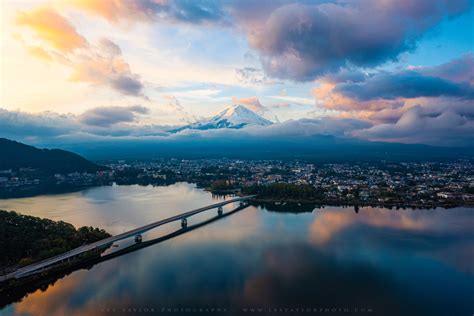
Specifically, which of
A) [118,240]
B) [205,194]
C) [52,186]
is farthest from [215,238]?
[52,186]

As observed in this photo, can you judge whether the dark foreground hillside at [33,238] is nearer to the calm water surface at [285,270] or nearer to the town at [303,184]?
the calm water surface at [285,270]

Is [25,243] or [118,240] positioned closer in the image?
[25,243]

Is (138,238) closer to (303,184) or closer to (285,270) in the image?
(285,270)

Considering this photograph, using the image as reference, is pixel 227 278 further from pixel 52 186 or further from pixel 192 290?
pixel 52 186

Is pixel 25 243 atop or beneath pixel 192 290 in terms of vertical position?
atop

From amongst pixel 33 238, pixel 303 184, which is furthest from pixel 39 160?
pixel 33 238

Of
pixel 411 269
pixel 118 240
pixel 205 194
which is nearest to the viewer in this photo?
pixel 411 269
